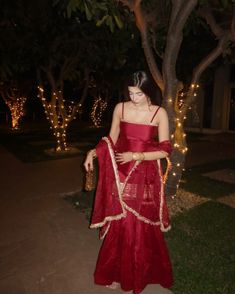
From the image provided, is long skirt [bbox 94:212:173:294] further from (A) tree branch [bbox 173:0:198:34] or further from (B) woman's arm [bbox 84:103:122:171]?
(A) tree branch [bbox 173:0:198:34]

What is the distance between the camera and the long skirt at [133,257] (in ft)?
9.98

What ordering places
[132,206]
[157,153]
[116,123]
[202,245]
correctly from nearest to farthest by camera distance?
1. [157,153]
2. [132,206]
3. [116,123]
4. [202,245]

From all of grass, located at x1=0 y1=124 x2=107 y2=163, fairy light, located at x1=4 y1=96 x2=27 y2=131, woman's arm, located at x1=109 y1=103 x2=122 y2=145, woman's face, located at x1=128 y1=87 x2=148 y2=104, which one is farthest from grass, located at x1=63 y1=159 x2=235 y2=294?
fairy light, located at x1=4 y1=96 x2=27 y2=131

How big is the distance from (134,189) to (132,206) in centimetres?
17

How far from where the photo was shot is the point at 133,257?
3.03 metres

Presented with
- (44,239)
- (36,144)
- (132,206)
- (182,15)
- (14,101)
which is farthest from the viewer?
(14,101)

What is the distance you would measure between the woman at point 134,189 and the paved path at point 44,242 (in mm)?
428

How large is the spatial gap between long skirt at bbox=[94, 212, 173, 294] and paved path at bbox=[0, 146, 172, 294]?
14cm

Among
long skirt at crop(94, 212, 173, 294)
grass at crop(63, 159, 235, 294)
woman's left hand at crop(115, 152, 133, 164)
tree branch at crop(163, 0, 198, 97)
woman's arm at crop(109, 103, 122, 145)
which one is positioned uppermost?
tree branch at crop(163, 0, 198, 97)

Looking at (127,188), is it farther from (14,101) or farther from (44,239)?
(14,101)

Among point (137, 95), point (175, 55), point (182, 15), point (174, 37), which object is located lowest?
point (137, 95)

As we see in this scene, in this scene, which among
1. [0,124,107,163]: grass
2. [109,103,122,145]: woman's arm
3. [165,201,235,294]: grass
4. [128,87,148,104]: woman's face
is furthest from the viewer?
[0,124,107,163]: grass

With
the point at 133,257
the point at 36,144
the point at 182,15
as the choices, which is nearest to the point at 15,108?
the point at 36,144

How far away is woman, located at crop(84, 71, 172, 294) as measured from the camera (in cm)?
298
